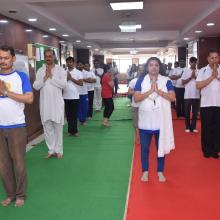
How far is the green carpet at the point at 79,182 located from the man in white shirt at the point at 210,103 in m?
1.22

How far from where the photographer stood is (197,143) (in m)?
5.87

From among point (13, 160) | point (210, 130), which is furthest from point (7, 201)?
point (210, 130)

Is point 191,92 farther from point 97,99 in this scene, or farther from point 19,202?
point 97,99

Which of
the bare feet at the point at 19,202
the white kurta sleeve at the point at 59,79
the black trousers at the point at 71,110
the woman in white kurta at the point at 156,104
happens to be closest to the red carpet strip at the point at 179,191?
the woman in white kurta at the point at 156,104

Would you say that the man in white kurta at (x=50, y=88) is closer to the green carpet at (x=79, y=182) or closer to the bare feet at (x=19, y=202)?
the green carpet at (x=79, y=182)

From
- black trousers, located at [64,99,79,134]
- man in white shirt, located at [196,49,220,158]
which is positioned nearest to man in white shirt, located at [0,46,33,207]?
man in white shirt, located at [196,49,220,158]

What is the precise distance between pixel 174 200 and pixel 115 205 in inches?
Answer: 24.9

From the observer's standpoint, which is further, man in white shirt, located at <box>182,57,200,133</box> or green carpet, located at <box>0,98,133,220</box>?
man in white shirt, located at <box>182,57,200,133</box>

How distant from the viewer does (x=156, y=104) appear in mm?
3734

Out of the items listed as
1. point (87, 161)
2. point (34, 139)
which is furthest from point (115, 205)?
point (34, 139)

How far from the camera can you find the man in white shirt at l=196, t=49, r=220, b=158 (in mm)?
4680

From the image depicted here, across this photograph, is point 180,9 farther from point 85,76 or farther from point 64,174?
point 64,174

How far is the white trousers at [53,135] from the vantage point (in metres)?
4.92

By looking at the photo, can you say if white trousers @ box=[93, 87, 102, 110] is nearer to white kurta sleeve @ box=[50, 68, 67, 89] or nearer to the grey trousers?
white kurta sleeve @ box=[50, 68, 67, 89]
